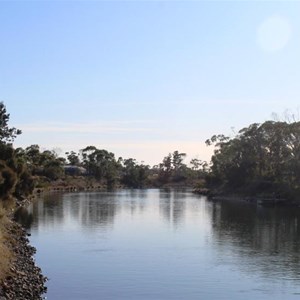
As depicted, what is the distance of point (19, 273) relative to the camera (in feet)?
70.2

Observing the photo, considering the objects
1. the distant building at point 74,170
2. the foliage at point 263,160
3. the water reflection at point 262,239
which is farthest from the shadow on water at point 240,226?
the distant building at point 74,170

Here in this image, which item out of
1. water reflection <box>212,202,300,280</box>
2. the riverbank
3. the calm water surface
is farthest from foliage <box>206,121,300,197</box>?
the riverbank

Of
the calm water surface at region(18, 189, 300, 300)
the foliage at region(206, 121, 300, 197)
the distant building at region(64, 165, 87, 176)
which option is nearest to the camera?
the calm water surface at region(18, 189, 300, 300)

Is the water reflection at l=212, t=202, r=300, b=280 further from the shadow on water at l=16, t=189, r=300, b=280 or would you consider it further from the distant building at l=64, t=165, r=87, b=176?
the distant building at l=64, t=165, r=87, b=176

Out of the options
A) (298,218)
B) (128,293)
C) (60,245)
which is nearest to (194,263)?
(128,293)

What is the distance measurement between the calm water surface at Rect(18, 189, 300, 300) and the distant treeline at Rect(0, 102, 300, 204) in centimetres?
688

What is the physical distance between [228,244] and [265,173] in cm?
5000

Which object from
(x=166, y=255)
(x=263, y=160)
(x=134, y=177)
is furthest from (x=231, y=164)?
(x=166, y=255)

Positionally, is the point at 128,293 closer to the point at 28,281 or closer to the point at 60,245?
the point at 28,281

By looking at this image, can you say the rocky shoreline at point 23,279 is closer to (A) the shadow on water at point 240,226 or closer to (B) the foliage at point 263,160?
(A) the shadow on water at point 240,226

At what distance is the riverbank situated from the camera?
1875 centimetres

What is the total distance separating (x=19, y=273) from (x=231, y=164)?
70.3m

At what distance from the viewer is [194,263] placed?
88.3ft

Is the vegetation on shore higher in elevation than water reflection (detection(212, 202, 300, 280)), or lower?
higher
